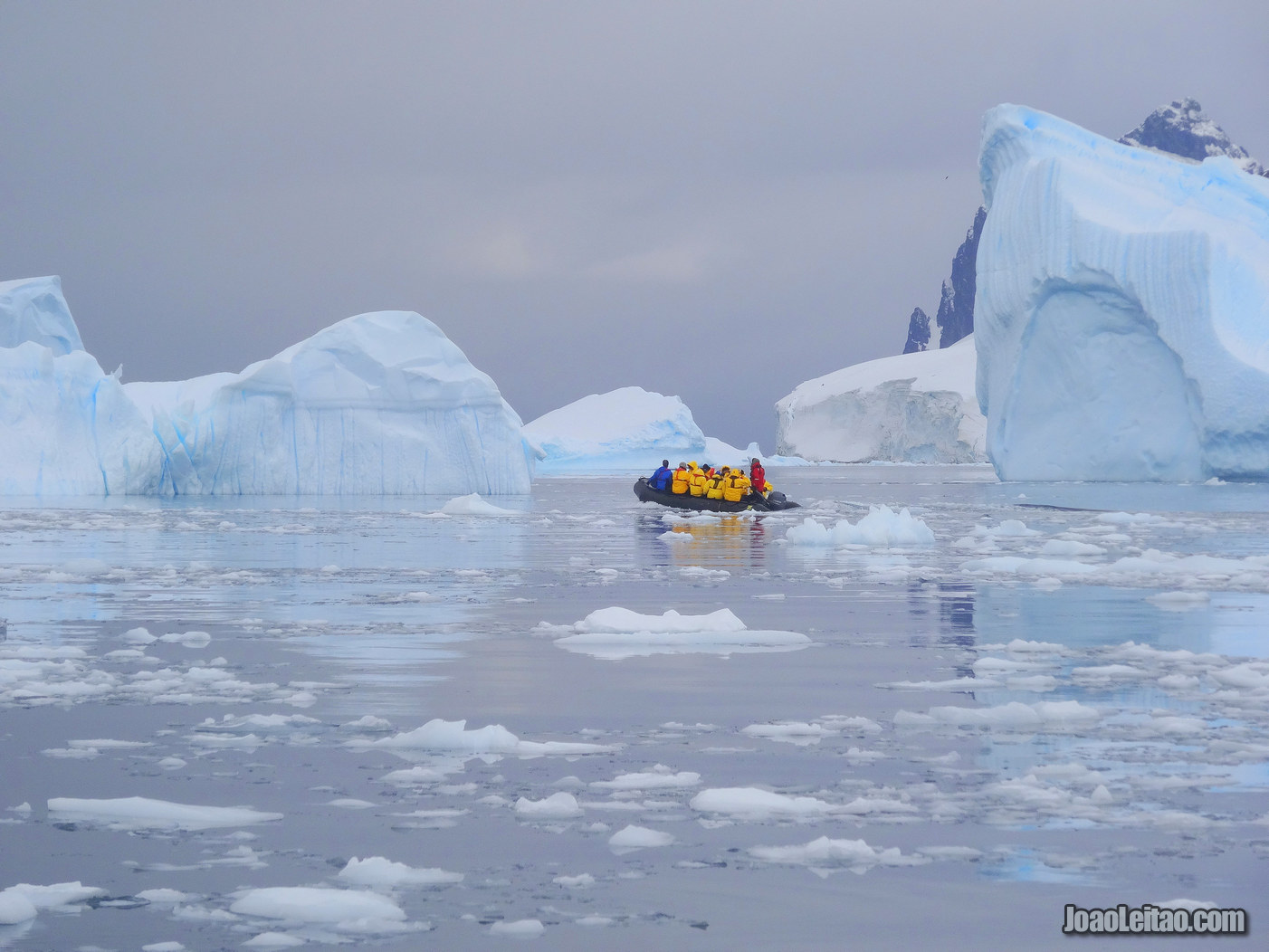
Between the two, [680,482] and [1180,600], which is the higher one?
[680,482]

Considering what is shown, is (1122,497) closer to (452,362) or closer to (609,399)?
(452,362)

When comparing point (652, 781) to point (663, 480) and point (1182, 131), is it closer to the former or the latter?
point (663, 480)

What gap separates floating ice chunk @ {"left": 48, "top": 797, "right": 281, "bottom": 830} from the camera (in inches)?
172

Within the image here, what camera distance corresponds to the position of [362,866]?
3830mm

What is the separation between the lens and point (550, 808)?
14.8ft

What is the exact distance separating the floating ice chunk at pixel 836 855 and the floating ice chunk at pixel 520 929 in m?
0.81

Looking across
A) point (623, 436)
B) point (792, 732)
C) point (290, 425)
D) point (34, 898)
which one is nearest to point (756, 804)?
point (792, 732)

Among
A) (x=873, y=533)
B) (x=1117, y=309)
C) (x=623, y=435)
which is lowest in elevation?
(x=873, y=533)

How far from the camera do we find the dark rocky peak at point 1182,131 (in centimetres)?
14362

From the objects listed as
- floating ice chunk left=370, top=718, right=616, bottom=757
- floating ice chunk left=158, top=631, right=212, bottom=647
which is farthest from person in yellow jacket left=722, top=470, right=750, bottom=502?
floating ice chunk left=370, top=718, right=616, bottom=757

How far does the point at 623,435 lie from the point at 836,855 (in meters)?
78.8

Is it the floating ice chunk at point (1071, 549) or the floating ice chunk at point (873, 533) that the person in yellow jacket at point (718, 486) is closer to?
the floating ice chunk at point (873, 533)

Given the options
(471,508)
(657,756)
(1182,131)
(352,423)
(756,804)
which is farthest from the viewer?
(1182,131)

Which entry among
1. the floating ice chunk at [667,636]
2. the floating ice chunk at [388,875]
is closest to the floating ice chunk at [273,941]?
the floating ice chunk at [388,875]
